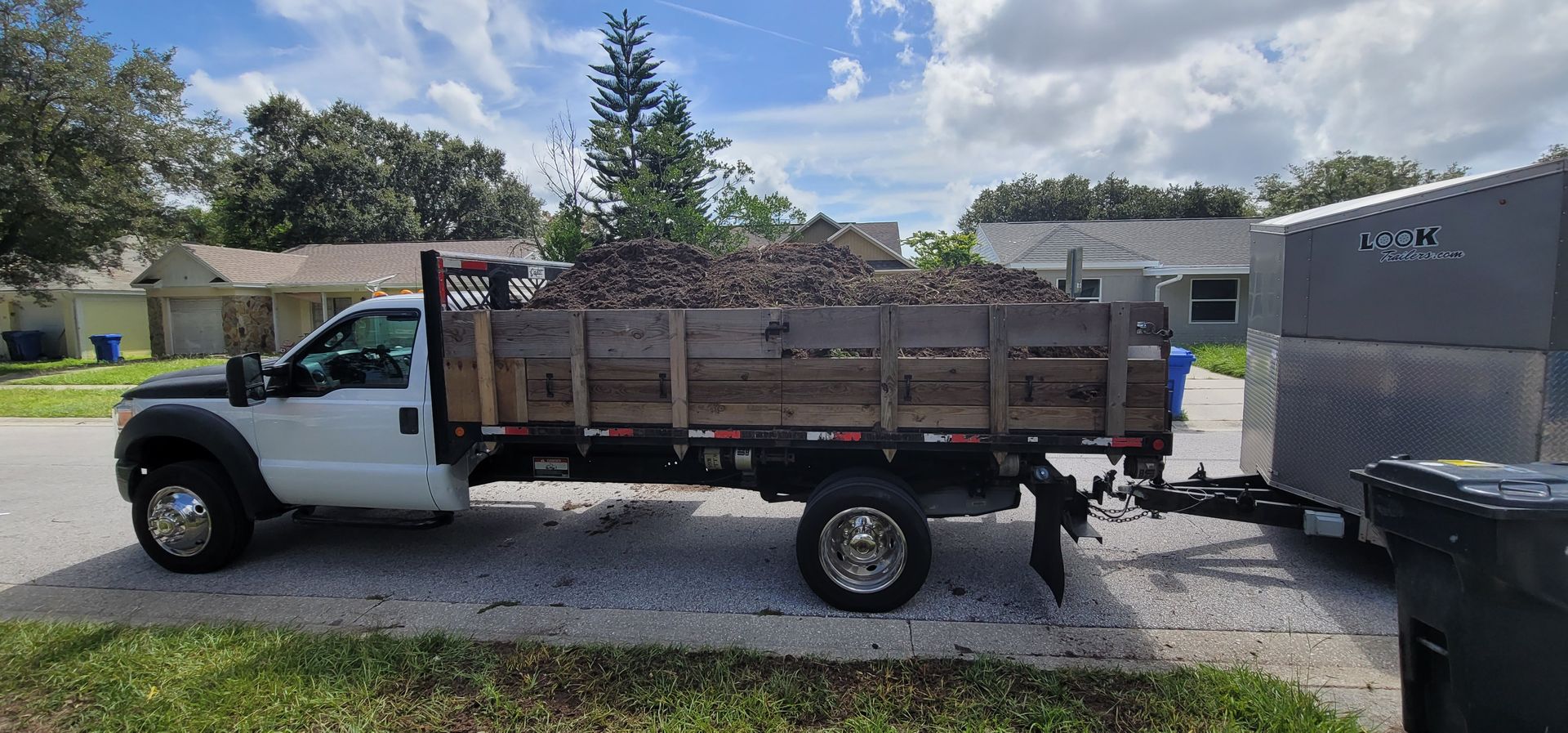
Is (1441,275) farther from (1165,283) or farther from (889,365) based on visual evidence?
(1165,283)

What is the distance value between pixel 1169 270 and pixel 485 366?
21.0m

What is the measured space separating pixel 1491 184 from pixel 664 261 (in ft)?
16.2

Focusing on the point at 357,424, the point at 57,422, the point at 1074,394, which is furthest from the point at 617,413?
the point at 57,422

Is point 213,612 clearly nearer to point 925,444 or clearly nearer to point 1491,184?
point 925,444

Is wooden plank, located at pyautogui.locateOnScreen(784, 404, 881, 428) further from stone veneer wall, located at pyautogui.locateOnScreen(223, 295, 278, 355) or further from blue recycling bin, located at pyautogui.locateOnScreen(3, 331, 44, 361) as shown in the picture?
blue recycling bin, located at pyautogui.locateOnScreen(3, 331, 44, 361)

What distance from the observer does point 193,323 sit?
25719 mm

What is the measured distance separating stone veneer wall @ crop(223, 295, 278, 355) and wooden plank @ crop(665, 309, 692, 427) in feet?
88.3

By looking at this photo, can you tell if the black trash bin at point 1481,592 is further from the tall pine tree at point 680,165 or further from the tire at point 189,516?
the tall pine tree at point 680,165

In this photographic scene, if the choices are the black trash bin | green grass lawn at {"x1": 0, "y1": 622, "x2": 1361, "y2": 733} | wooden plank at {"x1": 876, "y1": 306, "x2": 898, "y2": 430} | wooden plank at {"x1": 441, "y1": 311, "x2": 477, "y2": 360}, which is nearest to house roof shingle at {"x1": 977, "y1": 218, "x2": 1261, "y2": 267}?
wooden plank at {"x1": 876, "y1": 306, "x2": 898, "y2": 430}

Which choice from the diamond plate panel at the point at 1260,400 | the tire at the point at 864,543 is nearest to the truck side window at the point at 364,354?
the tire at the point at 864,543

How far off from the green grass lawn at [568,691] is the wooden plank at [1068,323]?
1.63 metres

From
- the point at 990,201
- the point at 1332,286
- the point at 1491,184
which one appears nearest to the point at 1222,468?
the point at 1332,286

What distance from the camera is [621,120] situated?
3173 centimetres

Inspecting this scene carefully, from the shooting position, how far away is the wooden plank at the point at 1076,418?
390cm
